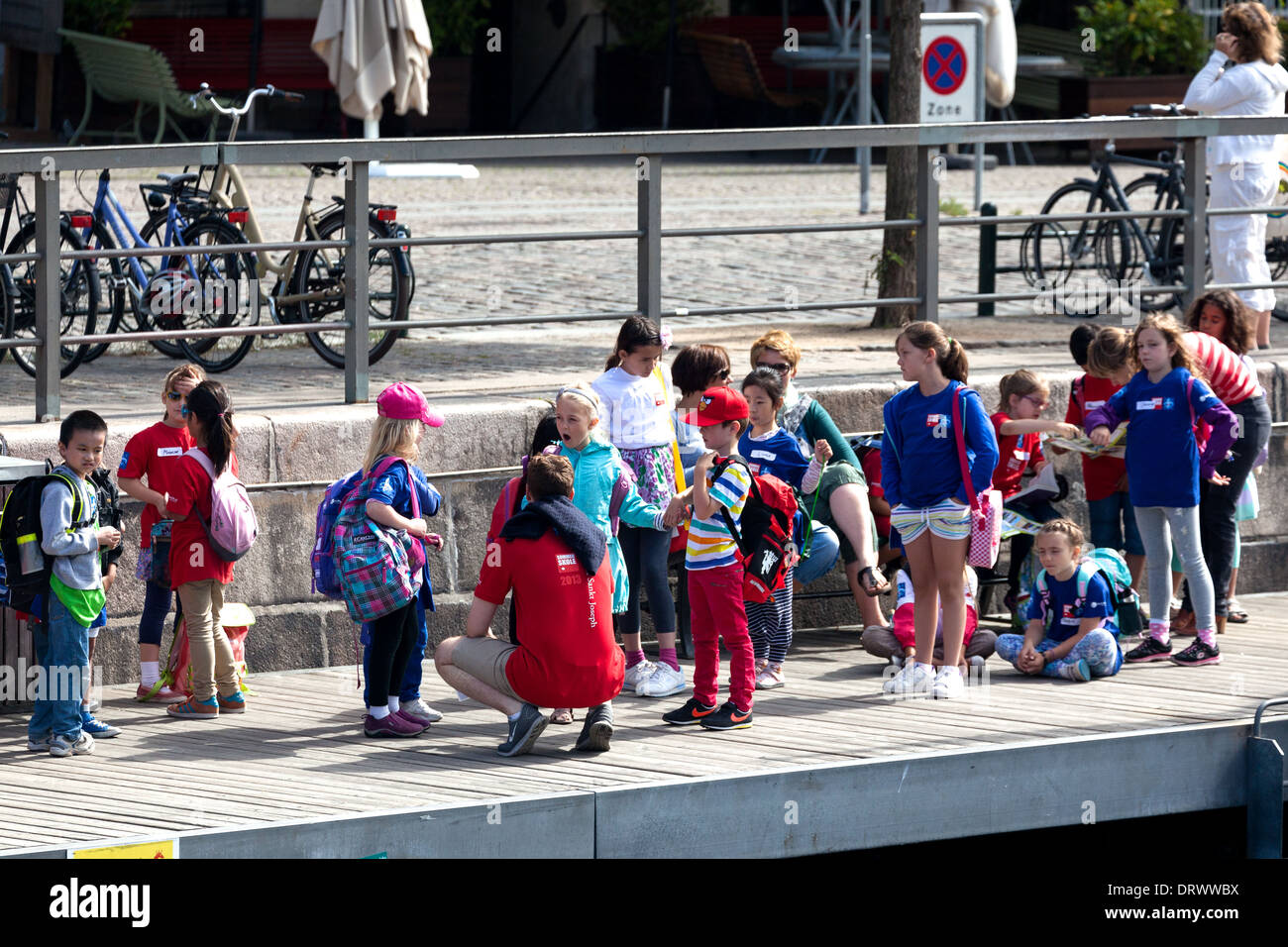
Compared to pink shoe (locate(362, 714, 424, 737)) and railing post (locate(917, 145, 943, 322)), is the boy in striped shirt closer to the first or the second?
pink shoe (locate(362, 714, 424, 737))

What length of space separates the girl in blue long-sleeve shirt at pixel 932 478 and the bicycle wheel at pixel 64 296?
3.62 metres

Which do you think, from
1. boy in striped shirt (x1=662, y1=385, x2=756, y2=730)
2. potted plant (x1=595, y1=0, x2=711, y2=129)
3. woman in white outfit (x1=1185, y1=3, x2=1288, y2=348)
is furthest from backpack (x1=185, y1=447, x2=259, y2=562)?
potted plant (x1=595, y1=0, x2=711, y2=129)

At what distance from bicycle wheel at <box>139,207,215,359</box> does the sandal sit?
3.09 m

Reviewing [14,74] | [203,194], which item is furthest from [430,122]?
[203,194]

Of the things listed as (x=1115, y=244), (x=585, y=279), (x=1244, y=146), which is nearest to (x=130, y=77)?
(x=585, y=279)

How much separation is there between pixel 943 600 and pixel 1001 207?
8620mm

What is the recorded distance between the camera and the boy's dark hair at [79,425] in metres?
7.36

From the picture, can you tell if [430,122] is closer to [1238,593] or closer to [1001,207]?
A: [1001,207]

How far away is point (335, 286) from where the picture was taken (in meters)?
10.2

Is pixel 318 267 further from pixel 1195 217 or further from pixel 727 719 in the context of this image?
pixel 1195 217

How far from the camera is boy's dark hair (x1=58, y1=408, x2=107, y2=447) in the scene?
736cm

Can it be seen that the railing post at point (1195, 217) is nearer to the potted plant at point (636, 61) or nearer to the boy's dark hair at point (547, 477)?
the boy's dark hair at point (547, 477)
